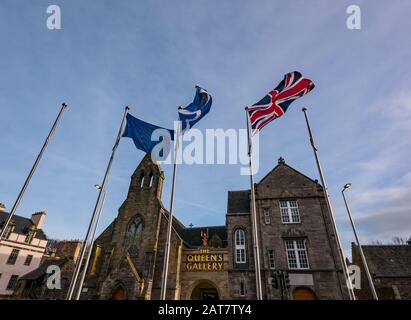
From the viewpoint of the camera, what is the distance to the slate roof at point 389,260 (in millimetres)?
24859

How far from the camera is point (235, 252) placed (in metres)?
23.9

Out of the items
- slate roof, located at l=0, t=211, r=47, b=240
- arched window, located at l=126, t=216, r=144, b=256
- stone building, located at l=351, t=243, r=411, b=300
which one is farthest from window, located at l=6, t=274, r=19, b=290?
stone building, located at l=351, t=243, r=411, b=300

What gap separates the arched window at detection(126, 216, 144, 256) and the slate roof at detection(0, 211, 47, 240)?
3073 centimetres

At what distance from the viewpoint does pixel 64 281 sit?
32656 millimetres

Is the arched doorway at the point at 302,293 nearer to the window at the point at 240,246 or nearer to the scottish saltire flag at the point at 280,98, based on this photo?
the window at the point at 240,246

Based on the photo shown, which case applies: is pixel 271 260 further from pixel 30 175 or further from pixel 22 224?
pixel 22 224

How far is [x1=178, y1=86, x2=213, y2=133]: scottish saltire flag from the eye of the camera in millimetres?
12941

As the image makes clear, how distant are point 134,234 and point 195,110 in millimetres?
19375
